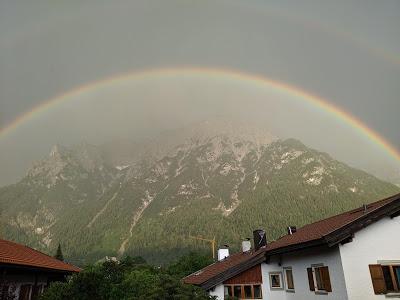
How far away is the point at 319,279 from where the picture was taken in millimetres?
18719

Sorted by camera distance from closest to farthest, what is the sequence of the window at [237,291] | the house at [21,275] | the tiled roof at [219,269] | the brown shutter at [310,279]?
the house at [21,275] < the brown shutter at [310,279] < the window at [237,291] < the tiled roof at [219,269]

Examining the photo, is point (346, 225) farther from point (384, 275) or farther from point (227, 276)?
point (227, 276)

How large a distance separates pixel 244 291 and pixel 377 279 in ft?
30.6

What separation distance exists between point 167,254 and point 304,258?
174m

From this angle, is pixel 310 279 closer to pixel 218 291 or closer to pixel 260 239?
pixel 218 291

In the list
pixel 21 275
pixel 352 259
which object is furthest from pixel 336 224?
pixel 21 275

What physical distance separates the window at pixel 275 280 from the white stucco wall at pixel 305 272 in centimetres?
21

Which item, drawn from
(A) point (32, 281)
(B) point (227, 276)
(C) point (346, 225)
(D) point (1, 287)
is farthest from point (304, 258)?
(A) point (32, 281)

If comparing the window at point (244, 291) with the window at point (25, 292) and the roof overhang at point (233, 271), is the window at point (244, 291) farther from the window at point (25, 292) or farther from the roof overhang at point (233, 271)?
the window at point (25, 292)

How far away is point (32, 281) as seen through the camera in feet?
77.5

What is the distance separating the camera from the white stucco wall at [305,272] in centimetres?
1716

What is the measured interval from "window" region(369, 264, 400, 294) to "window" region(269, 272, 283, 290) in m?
7.02

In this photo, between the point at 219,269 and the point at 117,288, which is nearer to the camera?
the point at 117,288

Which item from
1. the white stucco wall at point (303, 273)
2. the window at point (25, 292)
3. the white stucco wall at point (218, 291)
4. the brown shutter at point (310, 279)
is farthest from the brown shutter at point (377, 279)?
the window at point (25, 292)
